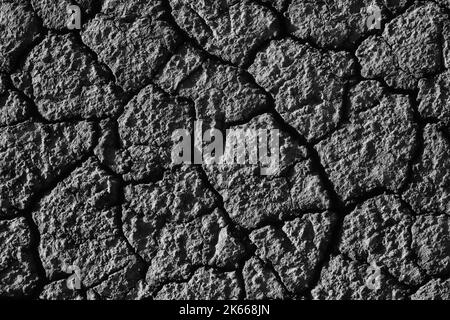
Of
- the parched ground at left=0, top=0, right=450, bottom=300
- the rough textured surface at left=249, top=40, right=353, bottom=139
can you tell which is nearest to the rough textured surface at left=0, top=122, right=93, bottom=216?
the parched ground at left=0, top=0, right=450, bottom=300

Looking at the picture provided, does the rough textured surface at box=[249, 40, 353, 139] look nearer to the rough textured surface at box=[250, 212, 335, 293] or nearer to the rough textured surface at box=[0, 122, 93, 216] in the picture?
the rough textured surface at box=[250, 212, 335, 293]

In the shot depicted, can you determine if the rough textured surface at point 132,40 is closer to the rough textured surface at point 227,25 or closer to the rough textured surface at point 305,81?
the rough textured surface at point 227,25

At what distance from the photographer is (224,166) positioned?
2.35 metres

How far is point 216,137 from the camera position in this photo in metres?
2.37

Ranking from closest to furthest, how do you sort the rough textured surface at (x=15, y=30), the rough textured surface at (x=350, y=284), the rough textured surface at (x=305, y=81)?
the rough textured surface at (x=350, y=284), the rough textured surface at (x=305, y=81), the rough textured surface at (x=15, y=30)

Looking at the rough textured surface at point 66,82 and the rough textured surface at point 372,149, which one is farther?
the rough textured surface at point 66,82

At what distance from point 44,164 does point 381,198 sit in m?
1.01

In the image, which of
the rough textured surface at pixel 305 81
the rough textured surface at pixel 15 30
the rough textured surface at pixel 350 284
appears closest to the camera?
the rough textured surface at pixel 350 284

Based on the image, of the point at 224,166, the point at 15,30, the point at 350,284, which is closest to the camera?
the point at 350,284

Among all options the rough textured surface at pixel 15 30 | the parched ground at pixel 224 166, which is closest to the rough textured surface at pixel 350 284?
the parched ground at pixel 224 166

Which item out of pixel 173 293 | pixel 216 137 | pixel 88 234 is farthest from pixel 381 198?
pixel 88 234

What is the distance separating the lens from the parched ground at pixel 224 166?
2.27m

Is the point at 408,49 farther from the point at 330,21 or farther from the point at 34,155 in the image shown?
the point at 34,155

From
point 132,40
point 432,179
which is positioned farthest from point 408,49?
point 132,40
